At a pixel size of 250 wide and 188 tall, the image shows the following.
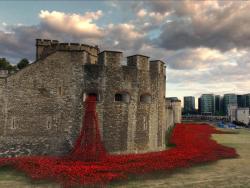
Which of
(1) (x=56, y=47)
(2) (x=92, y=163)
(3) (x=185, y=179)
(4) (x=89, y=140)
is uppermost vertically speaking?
(1) (x=56, y=47)

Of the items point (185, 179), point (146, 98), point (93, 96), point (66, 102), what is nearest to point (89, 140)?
point (66, 102)

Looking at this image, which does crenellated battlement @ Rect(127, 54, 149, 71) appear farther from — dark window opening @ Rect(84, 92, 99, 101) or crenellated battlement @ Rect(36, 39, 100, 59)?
dark window opening @ Rect(84, 92, 99, 101)

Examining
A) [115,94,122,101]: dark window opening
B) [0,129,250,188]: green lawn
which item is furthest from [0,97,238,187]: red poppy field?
[115,94,122,101]: dark window opening

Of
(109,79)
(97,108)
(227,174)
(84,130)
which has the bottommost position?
(227,174)

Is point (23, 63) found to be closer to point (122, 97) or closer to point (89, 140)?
point (122, 97)

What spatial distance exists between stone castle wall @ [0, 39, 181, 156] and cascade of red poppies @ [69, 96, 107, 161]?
0.52m

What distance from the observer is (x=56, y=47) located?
88.3 feet

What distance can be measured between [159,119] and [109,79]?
640cm

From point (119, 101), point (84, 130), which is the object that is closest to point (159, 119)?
point (119, 101)

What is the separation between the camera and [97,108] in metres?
A: 22.6

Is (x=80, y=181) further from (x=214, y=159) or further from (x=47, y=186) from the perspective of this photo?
(x=214, y=159)

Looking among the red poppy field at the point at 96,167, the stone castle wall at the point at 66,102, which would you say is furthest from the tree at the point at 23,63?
the red poppy field at the point at 96,167

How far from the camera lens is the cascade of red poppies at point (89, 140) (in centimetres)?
2069

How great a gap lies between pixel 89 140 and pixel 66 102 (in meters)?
3.24
